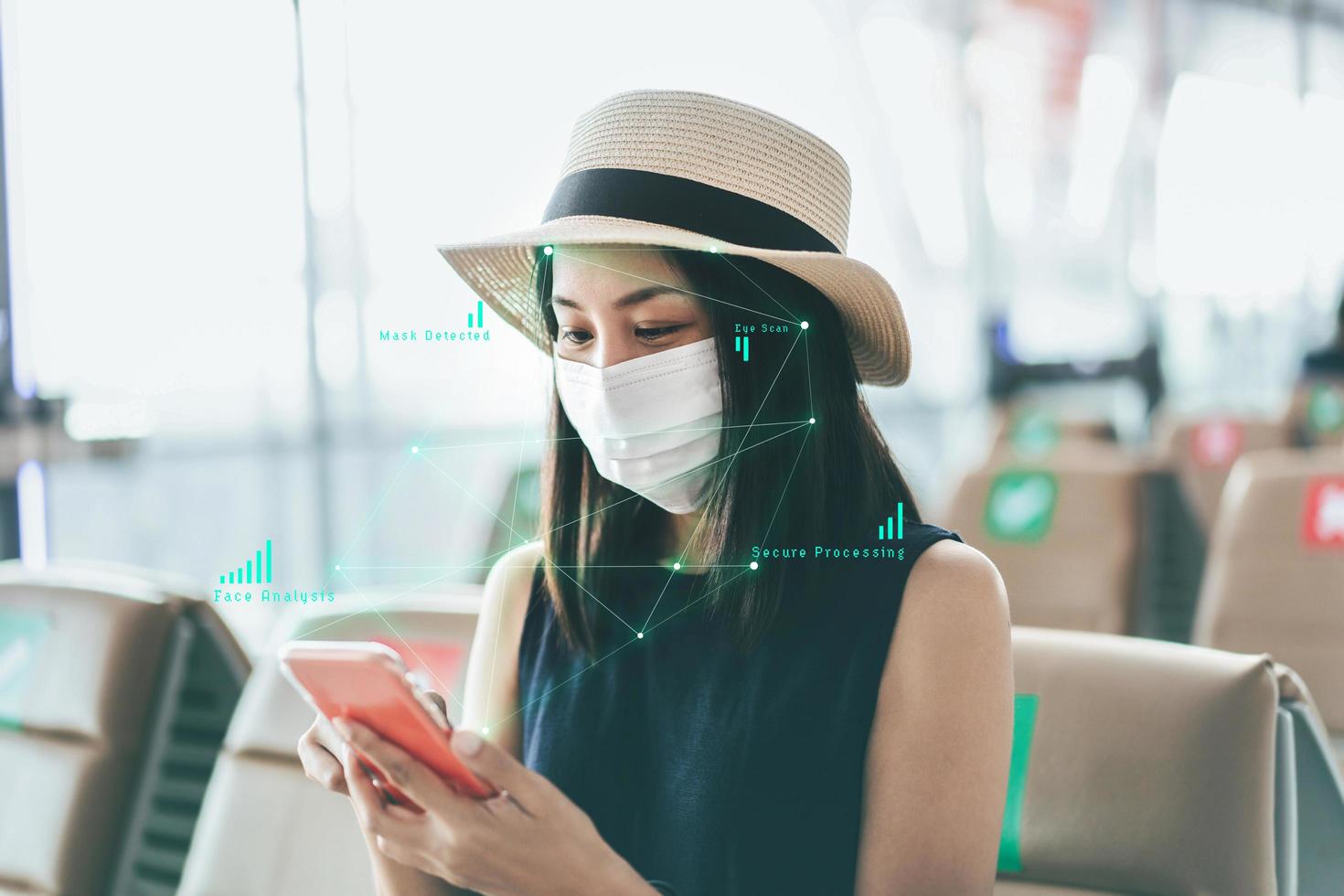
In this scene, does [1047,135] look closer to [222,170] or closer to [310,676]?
[222,170]

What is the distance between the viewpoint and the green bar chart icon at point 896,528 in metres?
0.94

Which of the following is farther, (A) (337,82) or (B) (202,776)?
(B) (202,776)

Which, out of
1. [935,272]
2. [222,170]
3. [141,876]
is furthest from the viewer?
A: [935,272]

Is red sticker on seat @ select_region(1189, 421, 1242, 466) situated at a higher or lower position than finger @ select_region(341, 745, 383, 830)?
lower

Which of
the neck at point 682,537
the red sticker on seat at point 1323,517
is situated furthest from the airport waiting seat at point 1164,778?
the red sticker on seat at point 1323,517

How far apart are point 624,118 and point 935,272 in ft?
14.9

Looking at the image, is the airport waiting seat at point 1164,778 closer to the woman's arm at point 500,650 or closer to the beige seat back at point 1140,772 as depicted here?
the beige seat back at point 1140,772

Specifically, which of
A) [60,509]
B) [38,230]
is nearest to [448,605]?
[38,230]

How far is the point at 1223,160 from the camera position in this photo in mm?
8164
